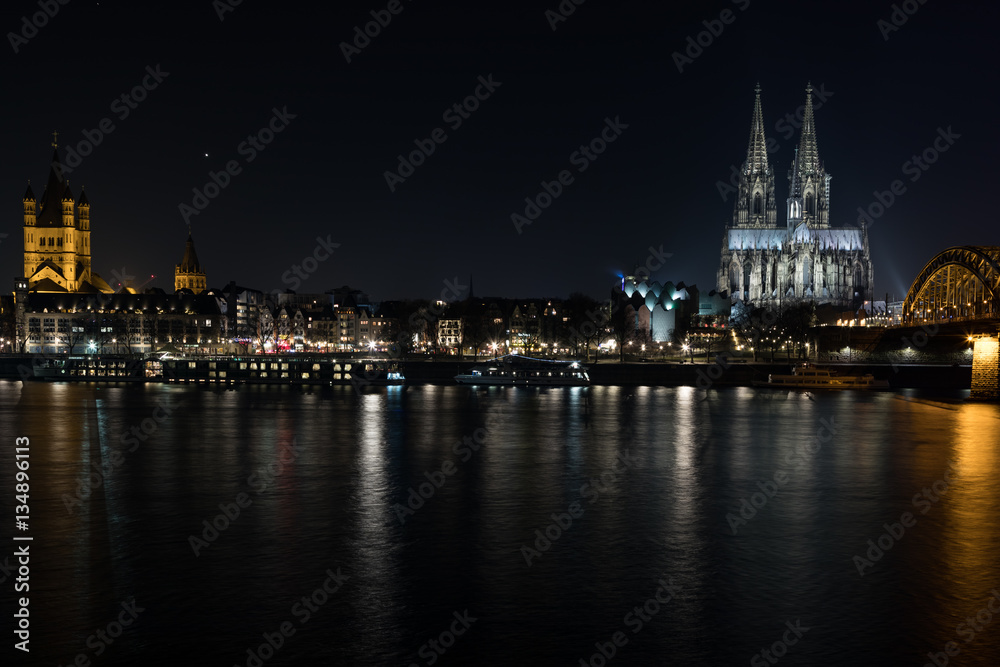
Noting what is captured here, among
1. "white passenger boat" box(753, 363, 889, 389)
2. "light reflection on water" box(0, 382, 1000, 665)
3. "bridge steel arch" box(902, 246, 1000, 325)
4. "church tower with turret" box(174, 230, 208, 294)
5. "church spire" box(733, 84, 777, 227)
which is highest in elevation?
"church spire" box(733, 84, 777, 227)

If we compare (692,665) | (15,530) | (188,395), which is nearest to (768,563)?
(692,665)

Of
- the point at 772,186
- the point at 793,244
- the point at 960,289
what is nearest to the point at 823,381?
the point at 960,289

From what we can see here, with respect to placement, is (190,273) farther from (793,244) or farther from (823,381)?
(823,381)

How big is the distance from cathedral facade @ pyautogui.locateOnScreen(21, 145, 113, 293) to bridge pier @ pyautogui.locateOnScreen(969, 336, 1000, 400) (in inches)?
5468

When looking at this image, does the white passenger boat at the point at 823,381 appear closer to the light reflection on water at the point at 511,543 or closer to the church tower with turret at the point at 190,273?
the light reflection on water at the point at 511,543

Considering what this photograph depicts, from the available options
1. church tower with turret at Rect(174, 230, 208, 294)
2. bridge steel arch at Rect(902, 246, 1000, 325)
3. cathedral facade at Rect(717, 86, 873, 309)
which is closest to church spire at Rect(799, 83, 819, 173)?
cathedral facade at Rect(717, 86, 873, 309)

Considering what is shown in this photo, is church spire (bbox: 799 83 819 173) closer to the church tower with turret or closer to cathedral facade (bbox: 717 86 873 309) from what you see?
cathedral facade (bbox: 717 86 873 309)

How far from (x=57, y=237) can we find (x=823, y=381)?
132592mm

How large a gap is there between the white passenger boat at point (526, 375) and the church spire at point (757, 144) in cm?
9367

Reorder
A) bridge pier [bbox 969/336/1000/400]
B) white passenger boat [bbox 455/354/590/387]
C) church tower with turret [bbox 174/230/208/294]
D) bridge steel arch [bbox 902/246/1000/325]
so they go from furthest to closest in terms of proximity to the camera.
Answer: church tower with turret [bbox 174/230/208/294], white passenger boat [bbox 455/354/590/387], bridge steel arch [bbox 902/246/1000/325], bridge pier [bbox 969/336/1000/400]

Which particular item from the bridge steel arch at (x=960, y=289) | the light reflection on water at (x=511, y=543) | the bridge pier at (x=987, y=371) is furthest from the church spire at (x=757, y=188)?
the light reflection on water at (x=511, y=543)

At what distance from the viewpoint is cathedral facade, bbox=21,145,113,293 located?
15925 cm

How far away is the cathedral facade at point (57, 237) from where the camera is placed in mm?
159250

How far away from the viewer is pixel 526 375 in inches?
3302
